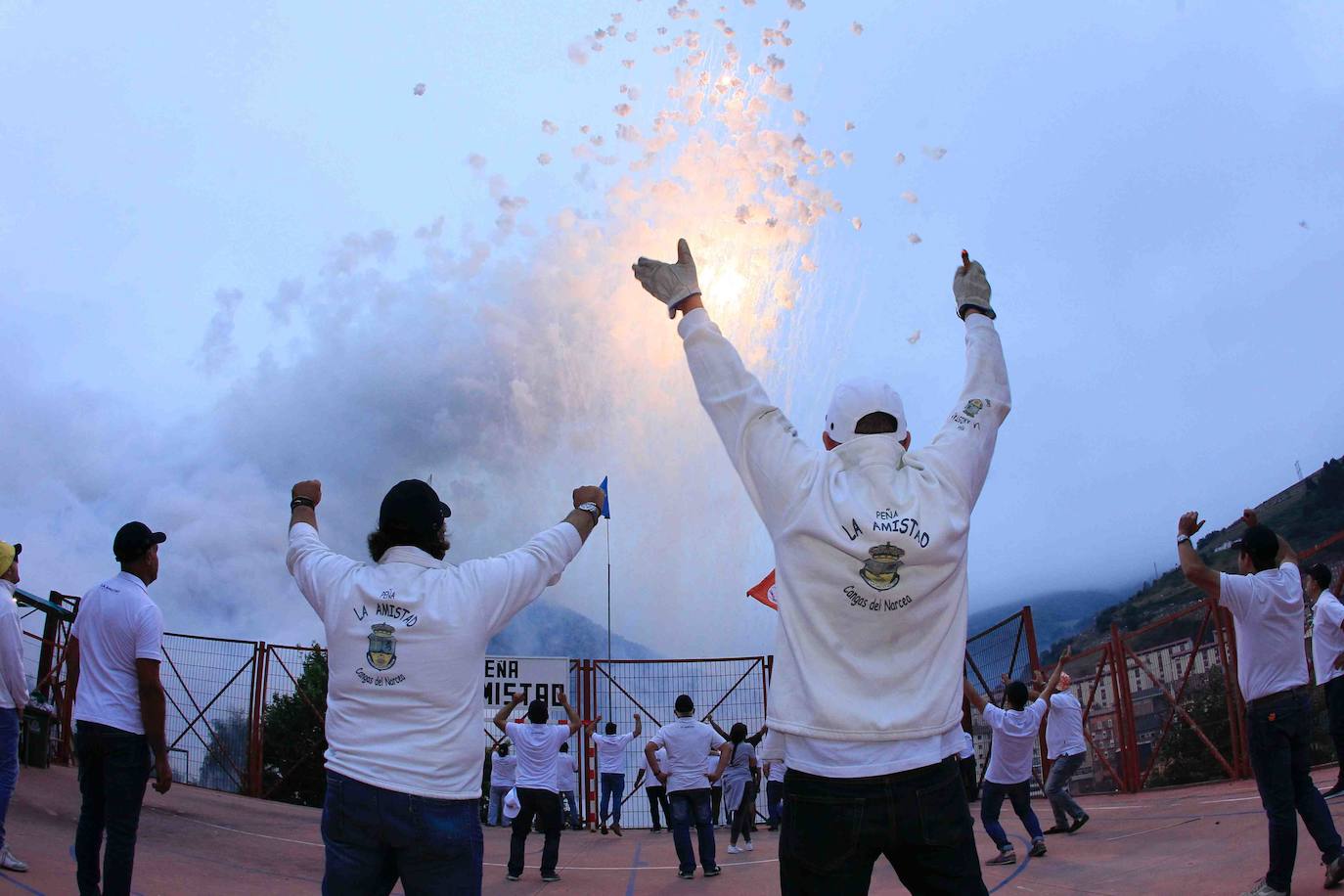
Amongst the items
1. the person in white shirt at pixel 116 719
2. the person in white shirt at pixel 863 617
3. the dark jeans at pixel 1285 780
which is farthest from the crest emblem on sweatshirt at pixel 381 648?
the dark jeans at pixel 1285 780

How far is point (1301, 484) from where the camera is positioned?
42.4 meters

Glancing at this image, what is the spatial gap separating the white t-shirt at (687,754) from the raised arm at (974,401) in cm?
791

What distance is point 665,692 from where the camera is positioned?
18.5m

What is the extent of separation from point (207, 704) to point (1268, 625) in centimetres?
1583

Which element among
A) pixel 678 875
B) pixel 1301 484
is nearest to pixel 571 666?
pixel 678 875

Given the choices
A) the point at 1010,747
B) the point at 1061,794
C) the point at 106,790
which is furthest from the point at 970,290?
the point at 1061,794

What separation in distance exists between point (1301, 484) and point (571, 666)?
36844mm

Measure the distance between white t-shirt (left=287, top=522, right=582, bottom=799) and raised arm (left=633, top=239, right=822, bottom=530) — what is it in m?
0.91

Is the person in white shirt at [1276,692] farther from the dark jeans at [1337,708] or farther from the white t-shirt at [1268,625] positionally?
the dark jeans at [1337,708]

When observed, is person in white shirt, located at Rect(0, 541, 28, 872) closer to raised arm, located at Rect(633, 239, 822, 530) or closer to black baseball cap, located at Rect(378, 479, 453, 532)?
black baseball cap, located at Rect(378, 479, 453, 532)

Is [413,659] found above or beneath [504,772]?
above

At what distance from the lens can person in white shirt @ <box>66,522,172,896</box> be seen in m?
4.81

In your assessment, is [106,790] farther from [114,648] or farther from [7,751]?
[7,751]

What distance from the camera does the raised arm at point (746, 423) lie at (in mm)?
2818
